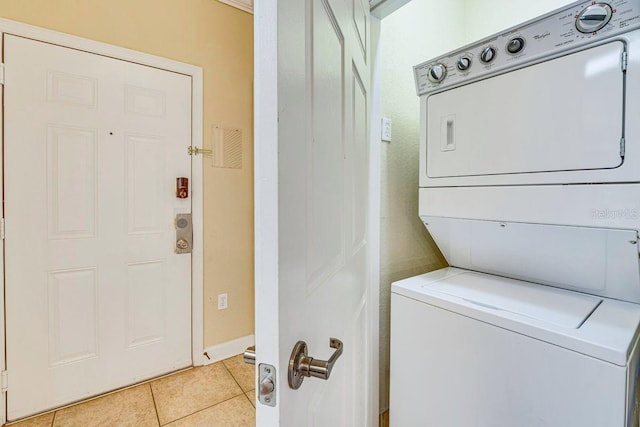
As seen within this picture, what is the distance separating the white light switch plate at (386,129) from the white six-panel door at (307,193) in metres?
0.45

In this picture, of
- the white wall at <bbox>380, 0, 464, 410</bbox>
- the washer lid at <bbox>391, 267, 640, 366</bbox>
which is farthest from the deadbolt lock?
the washer lid at <bbox>391, 267, 640, 366</bbox>

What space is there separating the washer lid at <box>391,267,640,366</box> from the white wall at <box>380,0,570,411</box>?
24 cm

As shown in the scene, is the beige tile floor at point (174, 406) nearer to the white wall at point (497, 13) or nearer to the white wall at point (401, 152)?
the white wall at point (401, 152)

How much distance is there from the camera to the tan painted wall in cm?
179

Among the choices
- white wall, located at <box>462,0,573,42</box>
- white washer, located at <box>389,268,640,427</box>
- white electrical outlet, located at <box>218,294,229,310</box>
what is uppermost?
white wall, located at <box>462,0,573,42</box>

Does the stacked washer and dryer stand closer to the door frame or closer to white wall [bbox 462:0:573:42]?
white wall [bbox 462:0:573:42]

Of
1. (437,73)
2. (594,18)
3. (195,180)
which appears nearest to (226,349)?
(195,180)

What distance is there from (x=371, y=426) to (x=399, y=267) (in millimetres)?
737

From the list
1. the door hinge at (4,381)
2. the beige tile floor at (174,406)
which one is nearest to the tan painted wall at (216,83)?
the beige tile floor at (174,406)

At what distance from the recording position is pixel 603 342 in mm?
736

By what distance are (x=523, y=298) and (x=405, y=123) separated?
3.10 ft

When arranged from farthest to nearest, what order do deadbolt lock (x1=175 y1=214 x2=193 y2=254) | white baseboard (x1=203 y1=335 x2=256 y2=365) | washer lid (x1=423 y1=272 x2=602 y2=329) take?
white baseboard (x1=203 y1=335 x2=256 y2=365)
deadbolt lock (x1=175 y1=214 x2=193 y2=254)
washer lid (x1=423 y1=272 x2=602 y2=329)

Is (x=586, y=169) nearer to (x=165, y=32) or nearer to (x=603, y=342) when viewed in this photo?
(x=603, y=342)

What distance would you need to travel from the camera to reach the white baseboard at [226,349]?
2137mm
